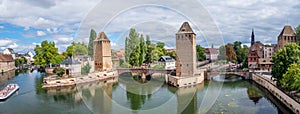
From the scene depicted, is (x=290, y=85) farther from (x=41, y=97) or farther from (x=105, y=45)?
(x=105, y=45)

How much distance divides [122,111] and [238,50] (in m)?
35.1

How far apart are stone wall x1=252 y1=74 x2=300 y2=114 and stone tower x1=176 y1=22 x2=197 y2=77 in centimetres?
593

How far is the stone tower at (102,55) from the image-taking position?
3212 cm

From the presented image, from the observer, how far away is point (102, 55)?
32.2m

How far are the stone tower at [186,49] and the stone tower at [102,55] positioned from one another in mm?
12057

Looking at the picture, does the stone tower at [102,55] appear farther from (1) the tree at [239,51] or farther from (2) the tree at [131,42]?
(1) the tree at [239,51]

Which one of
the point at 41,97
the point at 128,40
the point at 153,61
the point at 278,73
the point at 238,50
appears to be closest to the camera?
the point at 278,73

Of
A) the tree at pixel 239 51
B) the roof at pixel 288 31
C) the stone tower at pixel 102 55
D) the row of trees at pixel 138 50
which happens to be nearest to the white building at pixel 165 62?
the row of trees at pixel 138 50

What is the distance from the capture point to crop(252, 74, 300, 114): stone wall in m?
12.9

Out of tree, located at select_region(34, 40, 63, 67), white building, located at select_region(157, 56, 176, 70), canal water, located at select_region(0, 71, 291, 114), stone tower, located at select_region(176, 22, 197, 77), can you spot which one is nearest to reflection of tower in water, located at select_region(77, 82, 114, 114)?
canal water, located at select_region(0, 71, 291, 114)

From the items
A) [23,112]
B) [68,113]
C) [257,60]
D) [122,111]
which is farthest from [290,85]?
[257,60]

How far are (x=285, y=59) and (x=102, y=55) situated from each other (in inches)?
834

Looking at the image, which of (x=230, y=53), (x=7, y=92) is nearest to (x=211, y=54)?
(x=230, y=53)

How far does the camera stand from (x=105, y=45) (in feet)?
108
